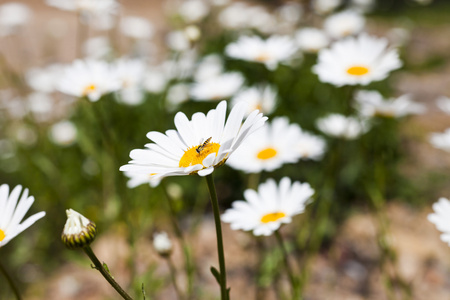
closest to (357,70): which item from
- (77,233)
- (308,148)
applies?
(308,148)

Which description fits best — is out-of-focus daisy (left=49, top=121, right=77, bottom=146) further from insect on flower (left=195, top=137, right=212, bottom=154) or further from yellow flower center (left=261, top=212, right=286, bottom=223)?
insect on flower (left=195, top=137, right=212, bottom=154)

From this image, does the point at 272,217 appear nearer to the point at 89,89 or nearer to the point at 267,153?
the point at 267,153

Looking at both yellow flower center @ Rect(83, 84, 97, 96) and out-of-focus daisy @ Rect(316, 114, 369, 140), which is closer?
yellow flower center @ Rect(83, 84, 97, 96)

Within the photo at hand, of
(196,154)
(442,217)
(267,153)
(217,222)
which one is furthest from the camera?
(267,153)

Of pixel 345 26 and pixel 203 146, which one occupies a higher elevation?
pixel 203 146

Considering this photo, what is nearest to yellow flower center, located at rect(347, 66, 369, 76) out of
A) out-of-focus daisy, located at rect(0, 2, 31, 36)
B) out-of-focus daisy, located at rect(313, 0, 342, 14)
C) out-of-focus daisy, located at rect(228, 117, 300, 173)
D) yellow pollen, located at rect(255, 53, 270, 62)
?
out-of-focus daisy, located at rect(228, 117, 300, 173)

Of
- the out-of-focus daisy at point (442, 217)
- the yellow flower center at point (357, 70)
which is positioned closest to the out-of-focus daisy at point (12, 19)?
the yellow flower center at point (357, 70)

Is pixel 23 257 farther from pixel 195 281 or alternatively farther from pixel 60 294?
pixel 195 281
